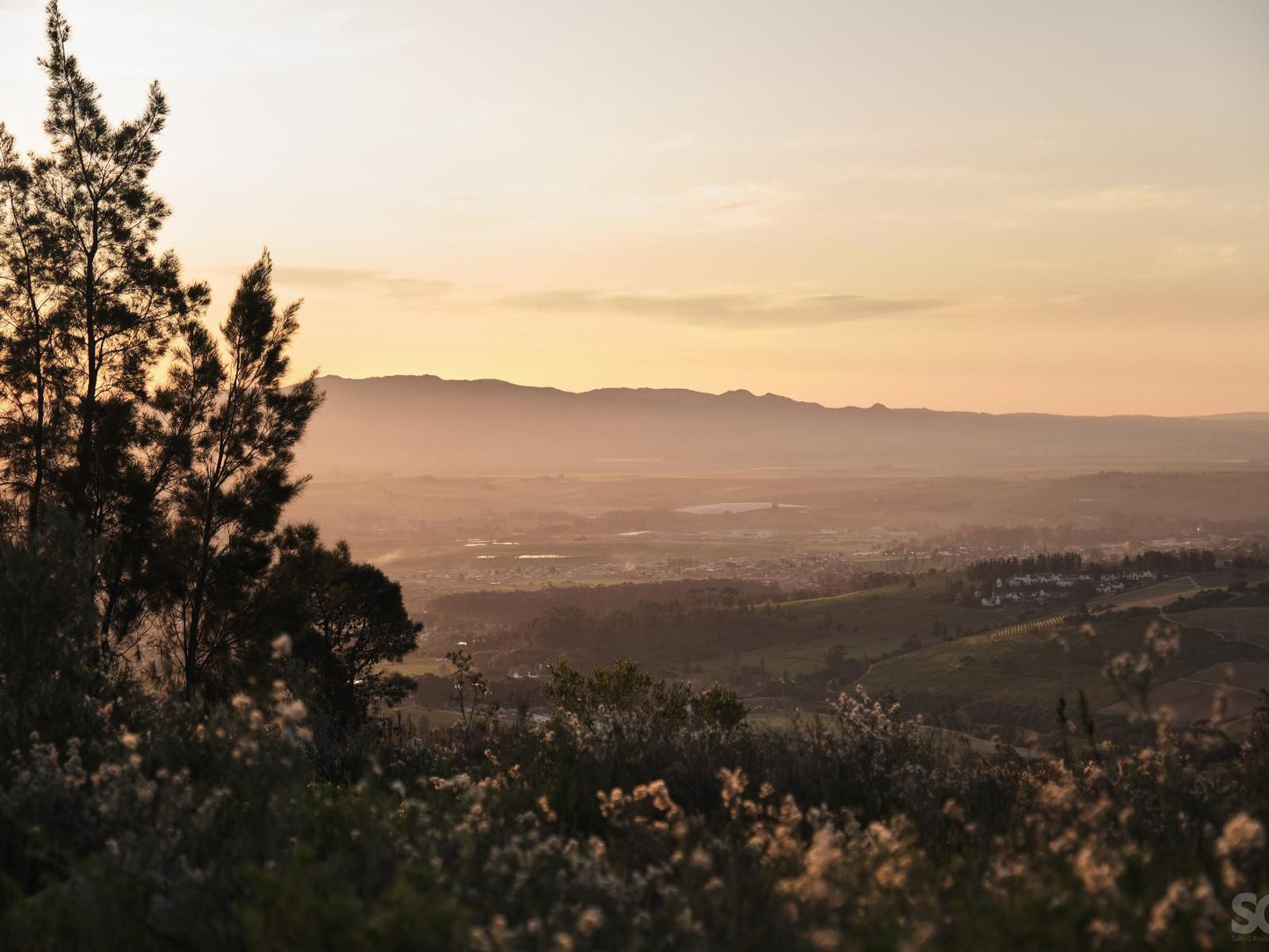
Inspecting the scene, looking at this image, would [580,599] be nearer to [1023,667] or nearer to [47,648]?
[1023,667]

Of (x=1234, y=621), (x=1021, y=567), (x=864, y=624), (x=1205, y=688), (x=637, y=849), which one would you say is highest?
(x=637, y=849)

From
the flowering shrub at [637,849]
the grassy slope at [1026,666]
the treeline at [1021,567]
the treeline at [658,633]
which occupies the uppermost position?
the flowering shrub at [637,849]

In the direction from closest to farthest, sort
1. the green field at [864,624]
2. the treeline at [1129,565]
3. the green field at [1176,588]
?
the green field at [1176,588], the green field at [864,624], the treeline at [1129,565]

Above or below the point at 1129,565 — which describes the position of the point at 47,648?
above

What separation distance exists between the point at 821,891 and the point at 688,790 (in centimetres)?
491

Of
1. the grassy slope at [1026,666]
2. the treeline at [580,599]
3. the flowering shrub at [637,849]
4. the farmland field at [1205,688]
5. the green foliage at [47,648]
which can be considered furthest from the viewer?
the treeline at [580,599]

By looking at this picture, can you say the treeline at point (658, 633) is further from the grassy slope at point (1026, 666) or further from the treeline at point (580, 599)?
the grassy slope at point (1026, 666)

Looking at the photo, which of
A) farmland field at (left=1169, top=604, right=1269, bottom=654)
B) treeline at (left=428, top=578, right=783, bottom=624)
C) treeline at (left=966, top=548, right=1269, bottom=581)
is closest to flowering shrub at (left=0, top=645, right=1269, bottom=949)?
farmland field at (left=1169, top=604, right=1269, bottom=654)

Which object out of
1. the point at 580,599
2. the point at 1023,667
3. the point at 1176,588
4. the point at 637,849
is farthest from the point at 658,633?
the point at 637,849

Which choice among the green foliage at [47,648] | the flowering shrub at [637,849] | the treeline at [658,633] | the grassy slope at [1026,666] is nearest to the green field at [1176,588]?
the grassy slope at [1026,666]

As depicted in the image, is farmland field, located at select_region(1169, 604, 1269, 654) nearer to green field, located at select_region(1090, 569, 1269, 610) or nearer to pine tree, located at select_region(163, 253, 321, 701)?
green field, located at select_region(1090, 569, 1269, 610)

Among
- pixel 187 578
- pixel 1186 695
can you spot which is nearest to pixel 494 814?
pixel 187 578

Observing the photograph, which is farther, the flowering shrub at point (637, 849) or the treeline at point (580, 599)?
the treeline at point (580, 599)

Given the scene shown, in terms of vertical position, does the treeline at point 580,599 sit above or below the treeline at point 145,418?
below
